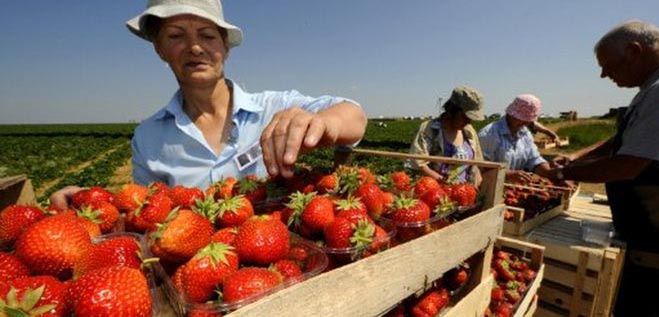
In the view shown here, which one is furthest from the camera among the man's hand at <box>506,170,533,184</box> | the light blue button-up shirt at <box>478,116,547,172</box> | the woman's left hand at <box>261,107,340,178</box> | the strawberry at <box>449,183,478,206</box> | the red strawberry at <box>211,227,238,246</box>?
the light blue button-up shirt at <box>478,116,547,172</box>

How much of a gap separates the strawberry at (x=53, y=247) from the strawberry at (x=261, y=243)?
464mm

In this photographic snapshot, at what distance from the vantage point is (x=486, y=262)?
1966mm

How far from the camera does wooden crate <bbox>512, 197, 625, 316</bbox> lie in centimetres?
288

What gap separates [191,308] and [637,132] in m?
3.29

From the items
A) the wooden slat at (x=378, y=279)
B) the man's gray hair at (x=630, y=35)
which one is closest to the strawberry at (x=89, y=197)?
the wooden slat at (x=378, y=279)

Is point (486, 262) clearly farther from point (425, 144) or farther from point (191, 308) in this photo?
point (425, 144)

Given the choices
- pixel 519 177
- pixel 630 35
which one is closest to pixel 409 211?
pixel 630 35

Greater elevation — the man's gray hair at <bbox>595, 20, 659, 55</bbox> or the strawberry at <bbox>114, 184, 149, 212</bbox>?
the man's gray hair at <bbox>595, 20, 659, 55</bbox>

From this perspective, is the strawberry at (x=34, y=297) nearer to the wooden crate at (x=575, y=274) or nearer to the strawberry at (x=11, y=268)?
the strawberry at (x=11, y=268)

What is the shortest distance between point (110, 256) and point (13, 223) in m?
0.49

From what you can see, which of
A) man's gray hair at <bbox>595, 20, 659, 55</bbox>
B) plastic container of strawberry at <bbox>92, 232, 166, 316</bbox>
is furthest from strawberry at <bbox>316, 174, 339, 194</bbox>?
man's gray hair at <bbox>595, 20, 659, 55</bbox>

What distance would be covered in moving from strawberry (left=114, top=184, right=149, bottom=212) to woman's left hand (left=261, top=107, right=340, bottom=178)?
21.8 inches

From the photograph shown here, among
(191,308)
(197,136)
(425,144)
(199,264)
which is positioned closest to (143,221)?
(199,264)

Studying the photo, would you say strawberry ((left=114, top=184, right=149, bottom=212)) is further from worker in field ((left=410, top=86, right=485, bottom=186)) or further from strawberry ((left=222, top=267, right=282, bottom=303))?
worker in field ((left=410, top=86, right=485, bottom=186))
